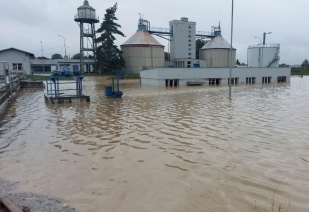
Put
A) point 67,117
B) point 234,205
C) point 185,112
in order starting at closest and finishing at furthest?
point 234,205 → point 67,117 → point 185,112

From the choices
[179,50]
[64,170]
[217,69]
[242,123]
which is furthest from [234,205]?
[179,50]

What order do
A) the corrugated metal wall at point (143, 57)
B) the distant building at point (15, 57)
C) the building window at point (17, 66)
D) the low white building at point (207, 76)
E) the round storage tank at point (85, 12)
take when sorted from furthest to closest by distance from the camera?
the round storage tank at point (85, 12) < the corrugated metal wall at point (143, 57) < the building window at point (17, 66) < the distant building at point (15, 57) < the low white building at point (207, 76)

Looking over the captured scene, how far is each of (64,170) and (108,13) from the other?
6850 cm

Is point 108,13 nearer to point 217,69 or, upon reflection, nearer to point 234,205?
point 217,69

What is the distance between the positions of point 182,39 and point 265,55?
79.0 ft

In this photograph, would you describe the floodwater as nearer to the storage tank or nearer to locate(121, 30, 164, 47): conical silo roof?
locate(121, 30, 164, 47): conical silo roof

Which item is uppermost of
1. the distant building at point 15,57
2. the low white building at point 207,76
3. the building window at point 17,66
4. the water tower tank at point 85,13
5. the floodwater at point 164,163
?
the water tower tank at point 85,13

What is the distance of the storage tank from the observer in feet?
239

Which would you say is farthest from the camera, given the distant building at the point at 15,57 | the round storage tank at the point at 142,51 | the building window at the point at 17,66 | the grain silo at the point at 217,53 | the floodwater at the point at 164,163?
the grain silo at the point at 217,53

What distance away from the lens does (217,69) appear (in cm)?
4666

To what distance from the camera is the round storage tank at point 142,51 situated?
66.1 metres

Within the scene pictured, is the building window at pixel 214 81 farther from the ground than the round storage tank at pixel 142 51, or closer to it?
closer to it

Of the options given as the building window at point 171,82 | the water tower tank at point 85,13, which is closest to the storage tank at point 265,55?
the building window at point 171,82

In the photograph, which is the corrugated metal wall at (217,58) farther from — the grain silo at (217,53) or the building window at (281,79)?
the building window at (281,79)
